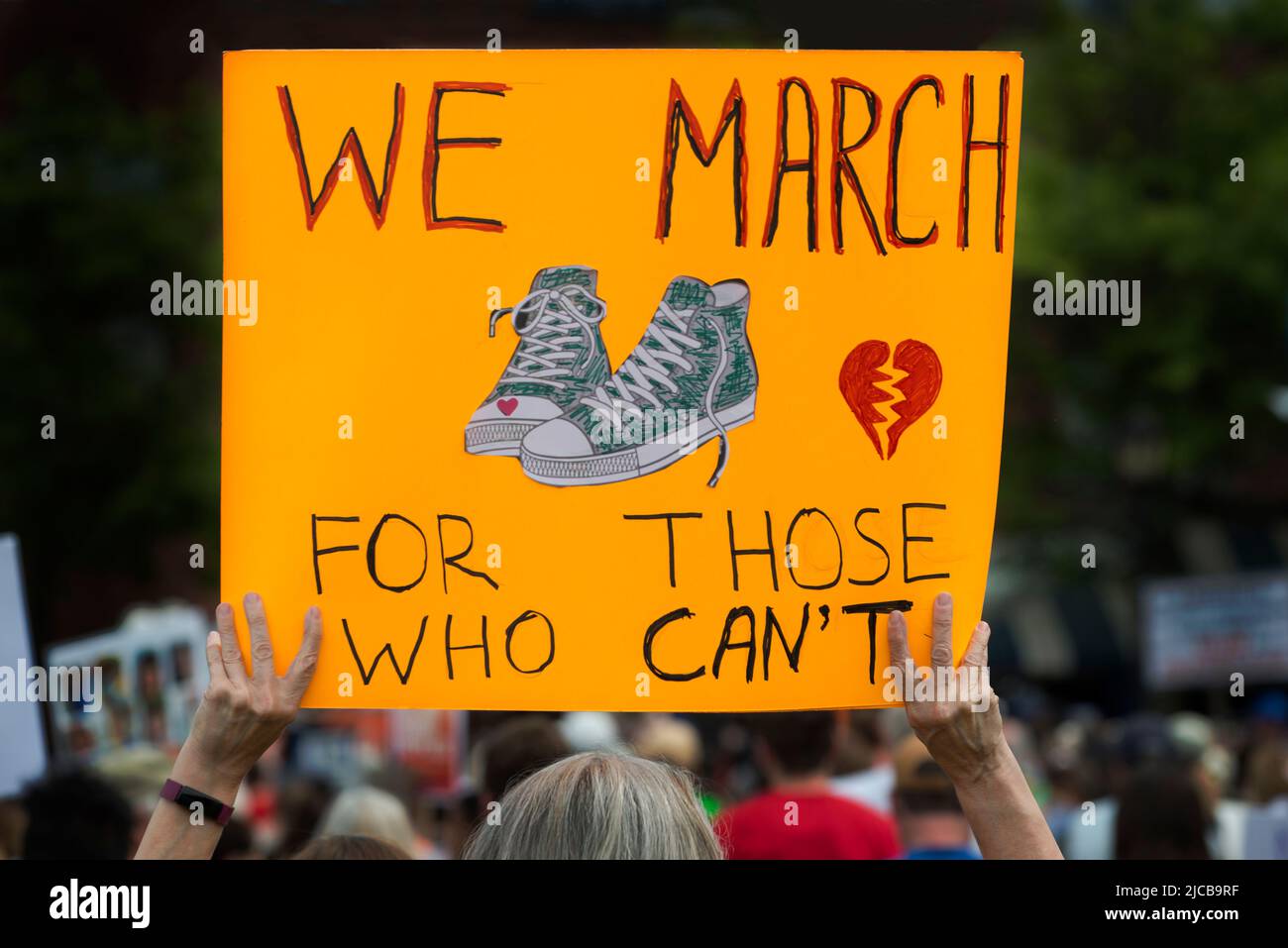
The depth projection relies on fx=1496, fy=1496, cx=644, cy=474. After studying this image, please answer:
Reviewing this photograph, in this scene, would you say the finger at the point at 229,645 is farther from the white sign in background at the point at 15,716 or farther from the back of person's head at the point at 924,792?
the back of person's head at the point at 924,792

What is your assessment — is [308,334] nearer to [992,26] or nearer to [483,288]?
[483,288]

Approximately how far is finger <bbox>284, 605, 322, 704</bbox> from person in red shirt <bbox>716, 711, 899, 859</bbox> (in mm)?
1819

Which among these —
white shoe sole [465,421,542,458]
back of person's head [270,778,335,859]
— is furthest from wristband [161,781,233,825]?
back of person's head [270,778,335,859]

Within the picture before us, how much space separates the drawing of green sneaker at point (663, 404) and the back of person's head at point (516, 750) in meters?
1.43

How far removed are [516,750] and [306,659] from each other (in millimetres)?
1659

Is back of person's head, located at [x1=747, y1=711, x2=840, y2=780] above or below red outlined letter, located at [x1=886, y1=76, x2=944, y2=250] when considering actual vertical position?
below

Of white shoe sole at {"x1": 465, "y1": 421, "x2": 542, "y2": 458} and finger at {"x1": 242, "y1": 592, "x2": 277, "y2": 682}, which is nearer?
finger at {"x1": 242, "y1": 592, "x2": 277, "y2": 682}

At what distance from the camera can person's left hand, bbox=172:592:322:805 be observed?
214 cm

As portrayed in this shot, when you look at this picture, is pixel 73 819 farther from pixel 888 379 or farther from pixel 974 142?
pixel 974 142

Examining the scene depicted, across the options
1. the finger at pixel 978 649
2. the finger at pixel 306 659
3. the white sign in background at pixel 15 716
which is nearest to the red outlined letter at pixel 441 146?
the finger at pixel 306 659

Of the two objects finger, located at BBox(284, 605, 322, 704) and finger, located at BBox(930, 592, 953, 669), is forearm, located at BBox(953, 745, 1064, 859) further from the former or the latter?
finger, located at BBox(284, 605, 322, 704)

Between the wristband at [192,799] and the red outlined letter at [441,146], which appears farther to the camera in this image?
the red outlined letter at [441,146]

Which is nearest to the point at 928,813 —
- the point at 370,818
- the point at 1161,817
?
the point at 1161,817

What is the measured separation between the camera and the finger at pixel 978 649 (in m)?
2.30
